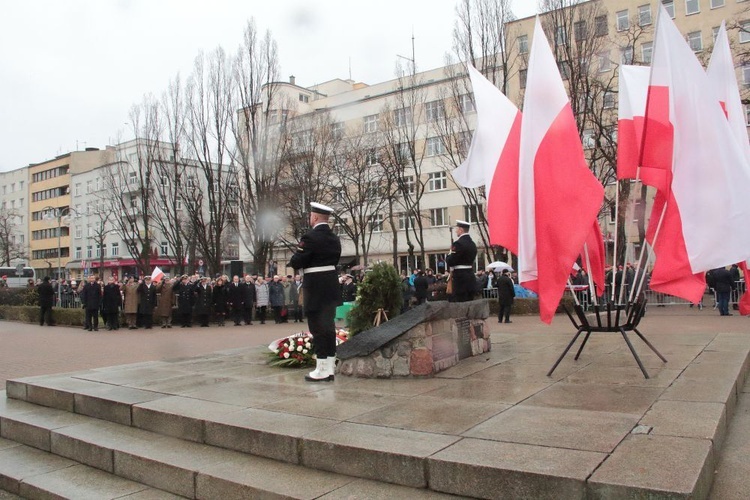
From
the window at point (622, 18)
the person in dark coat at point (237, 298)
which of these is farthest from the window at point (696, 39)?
the person in dark coat at point (237, 298)

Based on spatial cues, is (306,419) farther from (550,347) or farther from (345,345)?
(550,347)

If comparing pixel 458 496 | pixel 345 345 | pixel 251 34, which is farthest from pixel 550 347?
pixel 251 34

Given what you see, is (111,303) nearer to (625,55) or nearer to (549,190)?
(549,190)

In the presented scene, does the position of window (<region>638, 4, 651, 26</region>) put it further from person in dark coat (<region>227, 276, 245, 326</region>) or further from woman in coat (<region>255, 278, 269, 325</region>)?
person in dark coat (<region>227, 276, 245, 326</region>)

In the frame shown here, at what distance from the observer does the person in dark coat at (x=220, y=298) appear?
22.0 meters

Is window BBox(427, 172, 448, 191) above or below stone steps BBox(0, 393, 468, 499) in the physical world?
above

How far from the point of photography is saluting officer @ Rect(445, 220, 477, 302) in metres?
8.96

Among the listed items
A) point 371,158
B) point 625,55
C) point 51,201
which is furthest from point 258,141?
point 51,201

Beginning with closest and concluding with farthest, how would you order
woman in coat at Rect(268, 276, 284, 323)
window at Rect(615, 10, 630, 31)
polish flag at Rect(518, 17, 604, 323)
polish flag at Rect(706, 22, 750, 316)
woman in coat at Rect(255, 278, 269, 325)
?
polish flag at Rect(518, 17, 604, 323)
polish flag at Rect(706, 22, 750, 316)
woman in coat at Rect(268, 276, 284, 323)
woman in coat at Rect(255, 278, 269, 325)
window at Rect(615, 10, 630, 31)

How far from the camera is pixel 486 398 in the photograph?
552 centimetres

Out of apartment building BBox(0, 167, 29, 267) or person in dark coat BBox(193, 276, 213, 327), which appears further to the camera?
apartment building BBox(0, 167, 29, 267)

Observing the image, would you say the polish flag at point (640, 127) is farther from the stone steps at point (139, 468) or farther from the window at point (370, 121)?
the window at point (370, 121)

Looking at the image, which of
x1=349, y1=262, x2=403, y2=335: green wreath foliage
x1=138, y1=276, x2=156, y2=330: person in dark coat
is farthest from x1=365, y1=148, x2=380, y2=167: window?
x1=349, y1=262, x2=403, y2=335: green wreath foliage

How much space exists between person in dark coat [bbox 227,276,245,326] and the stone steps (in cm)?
1536
